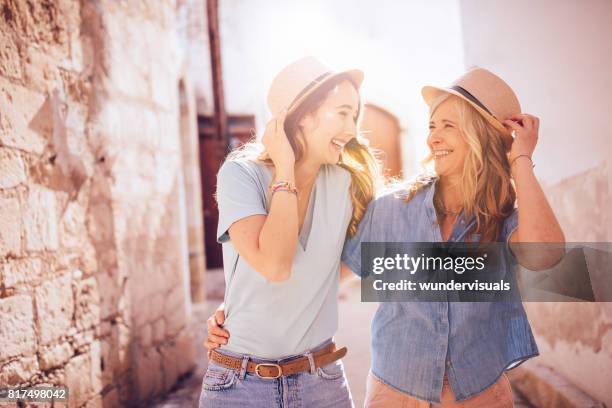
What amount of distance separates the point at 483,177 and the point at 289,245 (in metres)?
0.62

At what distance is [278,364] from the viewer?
1257mm

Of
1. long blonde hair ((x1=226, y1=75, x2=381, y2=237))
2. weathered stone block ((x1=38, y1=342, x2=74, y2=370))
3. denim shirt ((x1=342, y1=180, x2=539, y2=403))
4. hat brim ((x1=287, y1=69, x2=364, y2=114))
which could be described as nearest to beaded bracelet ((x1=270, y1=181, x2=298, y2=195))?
long blonde hair ((x1=226, y1=75, x2=381, y2=237))

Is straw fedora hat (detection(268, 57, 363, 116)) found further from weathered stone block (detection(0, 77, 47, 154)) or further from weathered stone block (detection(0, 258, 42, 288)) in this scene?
weathered stone block (detection(0, 258, 42, 288))

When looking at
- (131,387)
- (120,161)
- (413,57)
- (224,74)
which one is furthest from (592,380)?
(224,74)

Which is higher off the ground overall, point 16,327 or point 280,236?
point 280,236

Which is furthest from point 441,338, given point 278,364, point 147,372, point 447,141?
point 147,372

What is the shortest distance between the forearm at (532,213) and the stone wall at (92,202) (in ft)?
5.57

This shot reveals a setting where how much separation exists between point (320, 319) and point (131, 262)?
6.03ft

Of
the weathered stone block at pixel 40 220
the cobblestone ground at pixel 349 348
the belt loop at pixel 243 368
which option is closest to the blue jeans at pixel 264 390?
the belt loop at pixel 243 368

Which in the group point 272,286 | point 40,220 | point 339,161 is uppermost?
point 339,161

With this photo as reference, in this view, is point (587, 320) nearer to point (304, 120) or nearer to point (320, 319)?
point (320, 319)

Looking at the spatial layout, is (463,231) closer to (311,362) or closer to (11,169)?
(311,362)

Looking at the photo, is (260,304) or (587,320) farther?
(587,320)

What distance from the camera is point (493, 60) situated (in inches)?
110
